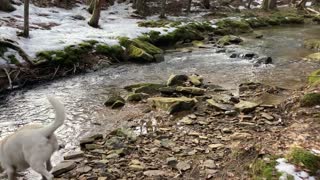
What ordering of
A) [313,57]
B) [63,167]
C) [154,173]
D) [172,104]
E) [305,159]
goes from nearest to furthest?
[305,159]
[154,173]
[63,167]
[172,104]
[313,57]

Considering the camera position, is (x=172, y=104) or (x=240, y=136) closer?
(x=240, y=136)

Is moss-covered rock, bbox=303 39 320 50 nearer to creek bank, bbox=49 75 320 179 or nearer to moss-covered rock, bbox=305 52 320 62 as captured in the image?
moss-covered rock, bbox=305 52 320 62

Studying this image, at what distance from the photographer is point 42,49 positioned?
15203 mm

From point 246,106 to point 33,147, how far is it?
19.4ft

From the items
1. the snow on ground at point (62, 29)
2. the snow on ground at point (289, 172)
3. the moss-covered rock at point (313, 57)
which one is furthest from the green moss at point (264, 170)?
the moss-covered rock at point (313, 57)

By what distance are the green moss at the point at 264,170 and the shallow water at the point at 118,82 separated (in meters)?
3.81

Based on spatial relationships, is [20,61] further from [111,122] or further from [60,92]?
[111,122]

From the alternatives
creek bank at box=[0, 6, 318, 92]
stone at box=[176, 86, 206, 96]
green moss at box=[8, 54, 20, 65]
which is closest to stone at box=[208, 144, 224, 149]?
stone at box=[176, 86, 206, 96]

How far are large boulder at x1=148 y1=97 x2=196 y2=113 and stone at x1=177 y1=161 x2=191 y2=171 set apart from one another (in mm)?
3256

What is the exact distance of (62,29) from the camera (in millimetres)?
19219

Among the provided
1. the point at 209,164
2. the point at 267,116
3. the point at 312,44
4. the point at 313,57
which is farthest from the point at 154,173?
the point at 312,44

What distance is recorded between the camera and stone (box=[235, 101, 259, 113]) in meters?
9.44

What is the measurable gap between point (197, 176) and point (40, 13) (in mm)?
19240

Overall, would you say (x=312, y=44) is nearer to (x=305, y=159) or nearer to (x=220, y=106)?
(x=220, y=106)
